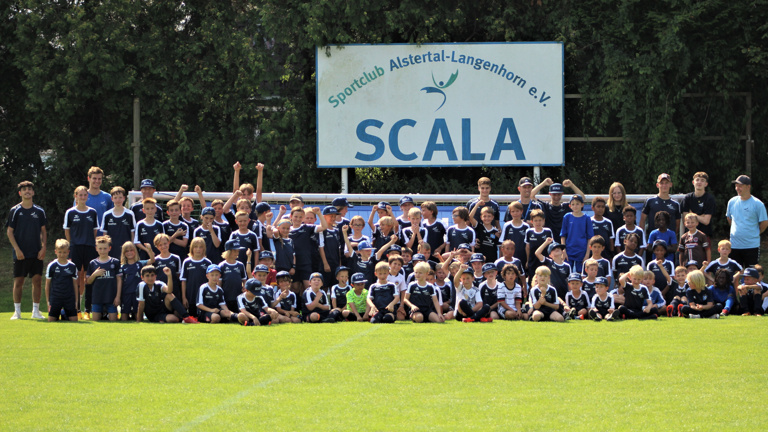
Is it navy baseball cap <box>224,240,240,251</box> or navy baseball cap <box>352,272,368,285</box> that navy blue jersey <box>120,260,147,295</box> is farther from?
navy baseball cap <box>352,272,368,285</box>

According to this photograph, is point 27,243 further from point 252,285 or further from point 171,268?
point 252,285

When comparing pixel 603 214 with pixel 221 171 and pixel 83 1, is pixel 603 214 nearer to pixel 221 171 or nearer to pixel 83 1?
pixel 221 171

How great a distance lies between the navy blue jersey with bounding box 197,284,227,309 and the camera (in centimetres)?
1130

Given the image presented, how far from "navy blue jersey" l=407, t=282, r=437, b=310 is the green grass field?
35.1 inches

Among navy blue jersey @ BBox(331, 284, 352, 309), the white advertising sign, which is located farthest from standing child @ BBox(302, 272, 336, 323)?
the white advertising sign

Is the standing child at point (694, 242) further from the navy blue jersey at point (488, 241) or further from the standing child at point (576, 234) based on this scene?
→ the navy blue jersey at point (488, 241)

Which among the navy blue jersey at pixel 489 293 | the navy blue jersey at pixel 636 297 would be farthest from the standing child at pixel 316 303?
the navy blue jersey at pixel 636 297

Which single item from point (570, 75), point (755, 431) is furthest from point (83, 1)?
point (755, 431)

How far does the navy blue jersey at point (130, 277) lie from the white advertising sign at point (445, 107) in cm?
645

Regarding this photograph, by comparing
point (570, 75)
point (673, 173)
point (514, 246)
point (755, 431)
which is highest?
point (570, 75)

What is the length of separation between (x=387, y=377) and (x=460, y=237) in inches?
211

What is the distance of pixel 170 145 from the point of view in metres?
18.5

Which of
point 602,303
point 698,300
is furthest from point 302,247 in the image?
point 698,300

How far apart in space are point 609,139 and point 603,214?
5541 millimetres
